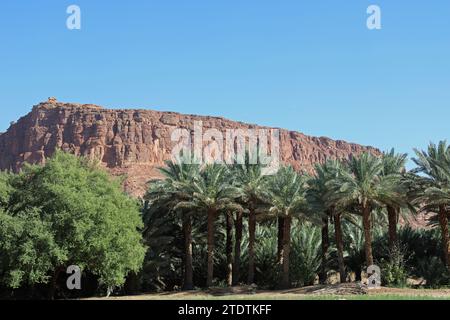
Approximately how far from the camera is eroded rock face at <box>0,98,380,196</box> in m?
176

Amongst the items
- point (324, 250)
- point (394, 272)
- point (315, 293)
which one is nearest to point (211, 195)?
point (324, 250)

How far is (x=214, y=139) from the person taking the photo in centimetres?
18150

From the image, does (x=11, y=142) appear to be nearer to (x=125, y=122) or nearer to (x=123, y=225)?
(x=125, y=122)

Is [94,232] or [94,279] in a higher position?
[94,232]

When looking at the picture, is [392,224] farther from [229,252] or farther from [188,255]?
[188,255]

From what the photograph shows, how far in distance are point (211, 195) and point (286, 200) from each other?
202 inches

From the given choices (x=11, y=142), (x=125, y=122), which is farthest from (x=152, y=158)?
(x=11, y=142)

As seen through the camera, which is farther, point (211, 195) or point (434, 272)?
point (211, 195)

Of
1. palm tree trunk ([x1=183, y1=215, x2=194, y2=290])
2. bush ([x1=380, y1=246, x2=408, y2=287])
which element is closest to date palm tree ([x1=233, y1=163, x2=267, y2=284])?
palm tree trunk ([x1=183, y1=215, x2=194, y2=290])

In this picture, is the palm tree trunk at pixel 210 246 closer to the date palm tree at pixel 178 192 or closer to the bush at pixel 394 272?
the date palm tree at pixel 178 192

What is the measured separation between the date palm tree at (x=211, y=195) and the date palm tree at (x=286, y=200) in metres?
2.52

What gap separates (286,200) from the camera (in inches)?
1465

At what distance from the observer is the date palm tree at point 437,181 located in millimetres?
34375
